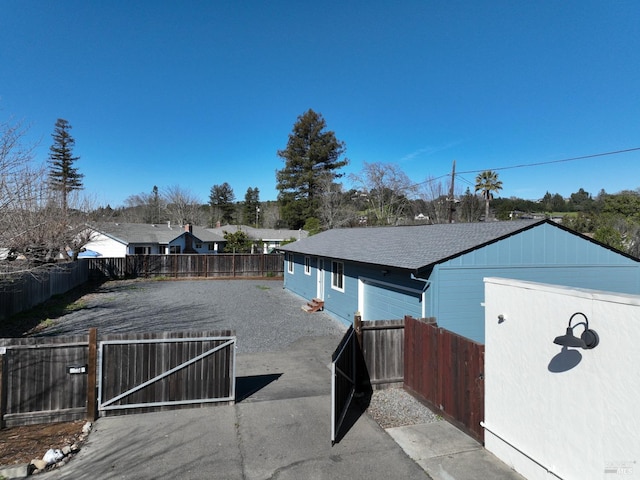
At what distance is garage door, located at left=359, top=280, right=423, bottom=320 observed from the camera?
9.88 meters

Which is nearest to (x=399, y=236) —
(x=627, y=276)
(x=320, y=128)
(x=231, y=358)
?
(x=627, y=276)

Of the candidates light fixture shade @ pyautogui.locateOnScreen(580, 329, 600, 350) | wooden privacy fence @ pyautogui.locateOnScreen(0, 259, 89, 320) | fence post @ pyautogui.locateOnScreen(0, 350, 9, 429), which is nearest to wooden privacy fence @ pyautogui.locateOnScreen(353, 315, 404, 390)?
light fixture shade @ pyautogui.locateOnScreen(580, 329, 600, 350)

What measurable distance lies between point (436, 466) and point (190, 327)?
963cm

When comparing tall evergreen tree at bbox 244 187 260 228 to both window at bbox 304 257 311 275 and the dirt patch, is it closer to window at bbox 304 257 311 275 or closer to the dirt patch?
window at bbox 304 257 311 275

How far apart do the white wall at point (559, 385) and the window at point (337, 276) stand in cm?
918

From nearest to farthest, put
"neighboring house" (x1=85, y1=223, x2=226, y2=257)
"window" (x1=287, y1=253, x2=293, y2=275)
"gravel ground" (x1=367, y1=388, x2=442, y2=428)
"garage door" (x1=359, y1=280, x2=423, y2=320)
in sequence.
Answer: "gravel ground" (x1=367, y1=388, x2=442, y2=428)
"garage door" (x1=359, y1=280, x2=423, y2=320)
"window" (x1=287, y1=253, x2=293, y2=275)
"neighboring house" (x1=85, y1=223, x2=226, y2=257)

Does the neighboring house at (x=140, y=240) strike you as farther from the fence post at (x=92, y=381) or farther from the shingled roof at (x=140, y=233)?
the fence post at (x=92, y=381)

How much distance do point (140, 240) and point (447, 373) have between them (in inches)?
1297

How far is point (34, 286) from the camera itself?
15383mm

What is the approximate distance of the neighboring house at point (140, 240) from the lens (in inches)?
→ 1287

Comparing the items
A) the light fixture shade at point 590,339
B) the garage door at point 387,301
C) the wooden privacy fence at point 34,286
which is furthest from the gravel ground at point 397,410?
the wooden privacy fence at point 34,286

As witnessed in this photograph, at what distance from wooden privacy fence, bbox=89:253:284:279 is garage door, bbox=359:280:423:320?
56.0 ft

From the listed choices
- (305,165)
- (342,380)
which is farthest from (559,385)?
(305,165)

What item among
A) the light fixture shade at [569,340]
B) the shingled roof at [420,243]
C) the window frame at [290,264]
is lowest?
the window frame at [290,264]
